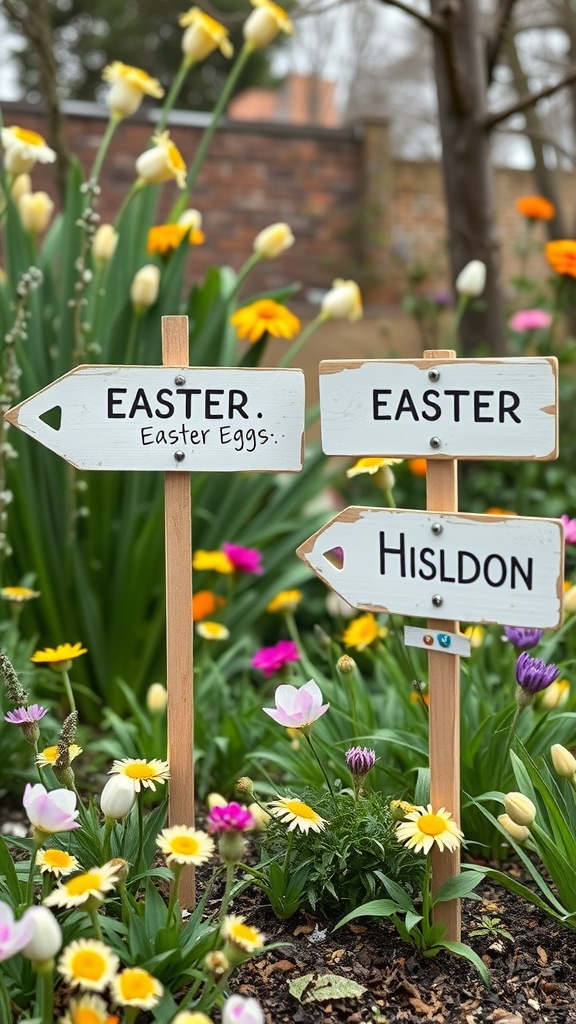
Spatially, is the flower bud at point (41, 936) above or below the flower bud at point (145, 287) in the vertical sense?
below

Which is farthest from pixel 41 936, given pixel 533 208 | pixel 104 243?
pixel 533 208

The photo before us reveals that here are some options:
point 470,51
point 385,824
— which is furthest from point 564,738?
point 470,51

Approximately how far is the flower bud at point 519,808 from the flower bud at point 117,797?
0.49 meters

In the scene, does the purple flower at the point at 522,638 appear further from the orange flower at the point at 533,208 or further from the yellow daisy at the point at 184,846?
the orange flower at the point at 533,208

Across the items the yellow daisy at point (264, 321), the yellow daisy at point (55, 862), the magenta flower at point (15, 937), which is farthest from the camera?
the yellow daisy at point (264, 321)

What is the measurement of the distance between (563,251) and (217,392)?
2059 millimetres

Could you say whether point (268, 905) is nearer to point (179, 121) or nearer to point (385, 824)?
point (385, 824)

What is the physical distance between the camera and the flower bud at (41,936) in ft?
3.31

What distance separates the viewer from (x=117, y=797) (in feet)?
4.09

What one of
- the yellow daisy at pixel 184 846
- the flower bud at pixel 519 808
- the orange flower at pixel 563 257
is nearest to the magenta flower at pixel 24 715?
the yellow daisy at pixel 184 846

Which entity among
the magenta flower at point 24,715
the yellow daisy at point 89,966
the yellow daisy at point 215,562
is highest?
the yellow daisy at point 215,562

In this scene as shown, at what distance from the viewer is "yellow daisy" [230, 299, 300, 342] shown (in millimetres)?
2600

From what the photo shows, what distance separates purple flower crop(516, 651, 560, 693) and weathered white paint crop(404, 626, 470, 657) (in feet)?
0.42

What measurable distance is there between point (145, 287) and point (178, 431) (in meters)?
1.13
